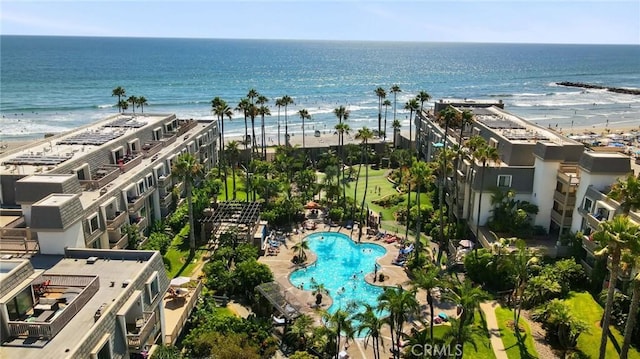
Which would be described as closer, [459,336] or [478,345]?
[459,336]

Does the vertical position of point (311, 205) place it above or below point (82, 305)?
below

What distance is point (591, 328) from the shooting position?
1382 inches

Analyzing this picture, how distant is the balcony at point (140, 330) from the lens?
26328mm

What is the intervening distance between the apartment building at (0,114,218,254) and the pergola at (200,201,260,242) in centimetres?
546

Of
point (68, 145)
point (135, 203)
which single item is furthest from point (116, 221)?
point (68, 145)

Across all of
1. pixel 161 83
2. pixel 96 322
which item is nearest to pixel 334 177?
pixel 96 322

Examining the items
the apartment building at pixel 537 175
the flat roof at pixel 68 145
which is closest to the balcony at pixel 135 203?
the flat roof at pixel 68 145

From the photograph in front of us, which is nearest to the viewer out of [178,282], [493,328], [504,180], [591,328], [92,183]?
[591,328]

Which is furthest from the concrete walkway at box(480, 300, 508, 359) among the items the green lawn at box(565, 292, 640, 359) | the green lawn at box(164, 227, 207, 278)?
the green lawn at box(164, 227, 207, 278)

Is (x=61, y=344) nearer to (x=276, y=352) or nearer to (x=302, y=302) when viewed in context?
(x=276, y=352)

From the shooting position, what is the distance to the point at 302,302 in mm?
42375

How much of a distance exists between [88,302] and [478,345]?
2674 cm

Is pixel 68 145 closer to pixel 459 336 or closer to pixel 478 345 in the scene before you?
pixel 459 336

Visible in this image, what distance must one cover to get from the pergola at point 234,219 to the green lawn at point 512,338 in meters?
26.3
